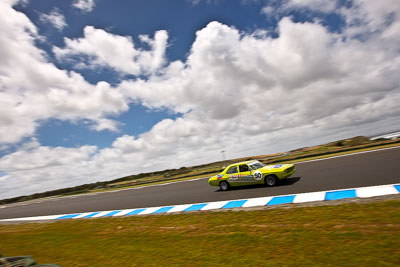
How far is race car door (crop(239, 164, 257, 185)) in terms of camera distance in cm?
1101

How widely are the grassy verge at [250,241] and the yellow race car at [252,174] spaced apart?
394 centimetres

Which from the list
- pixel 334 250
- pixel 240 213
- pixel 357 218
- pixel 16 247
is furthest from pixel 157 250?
pixel 16 247

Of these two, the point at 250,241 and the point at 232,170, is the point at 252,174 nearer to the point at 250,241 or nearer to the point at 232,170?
the point at 232,170

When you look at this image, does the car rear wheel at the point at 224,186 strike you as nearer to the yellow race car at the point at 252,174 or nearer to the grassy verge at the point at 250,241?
the yellow race car at the point at 252,174

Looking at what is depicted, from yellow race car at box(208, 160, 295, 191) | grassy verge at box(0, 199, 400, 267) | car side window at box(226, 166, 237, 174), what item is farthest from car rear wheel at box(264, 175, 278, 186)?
grassy verge at box(0, 199, 400, 267)

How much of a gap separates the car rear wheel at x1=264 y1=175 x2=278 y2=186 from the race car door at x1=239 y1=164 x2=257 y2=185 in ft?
1.85

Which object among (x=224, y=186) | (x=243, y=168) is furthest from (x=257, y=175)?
(x=224, y=186)

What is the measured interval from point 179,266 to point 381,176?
8.56 meters

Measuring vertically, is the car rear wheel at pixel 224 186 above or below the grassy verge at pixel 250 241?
above

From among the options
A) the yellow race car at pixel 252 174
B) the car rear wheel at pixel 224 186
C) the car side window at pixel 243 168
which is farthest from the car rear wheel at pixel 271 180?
the car rear wheel at pixel 224 186

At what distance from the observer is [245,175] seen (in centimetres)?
1120

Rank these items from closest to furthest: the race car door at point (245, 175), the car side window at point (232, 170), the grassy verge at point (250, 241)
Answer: the grassy verge at point (250, 241) < the race car door at point (245, 175) < the car side window at point (232, 170)

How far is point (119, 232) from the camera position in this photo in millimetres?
7414

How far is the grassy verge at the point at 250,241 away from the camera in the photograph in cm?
361
